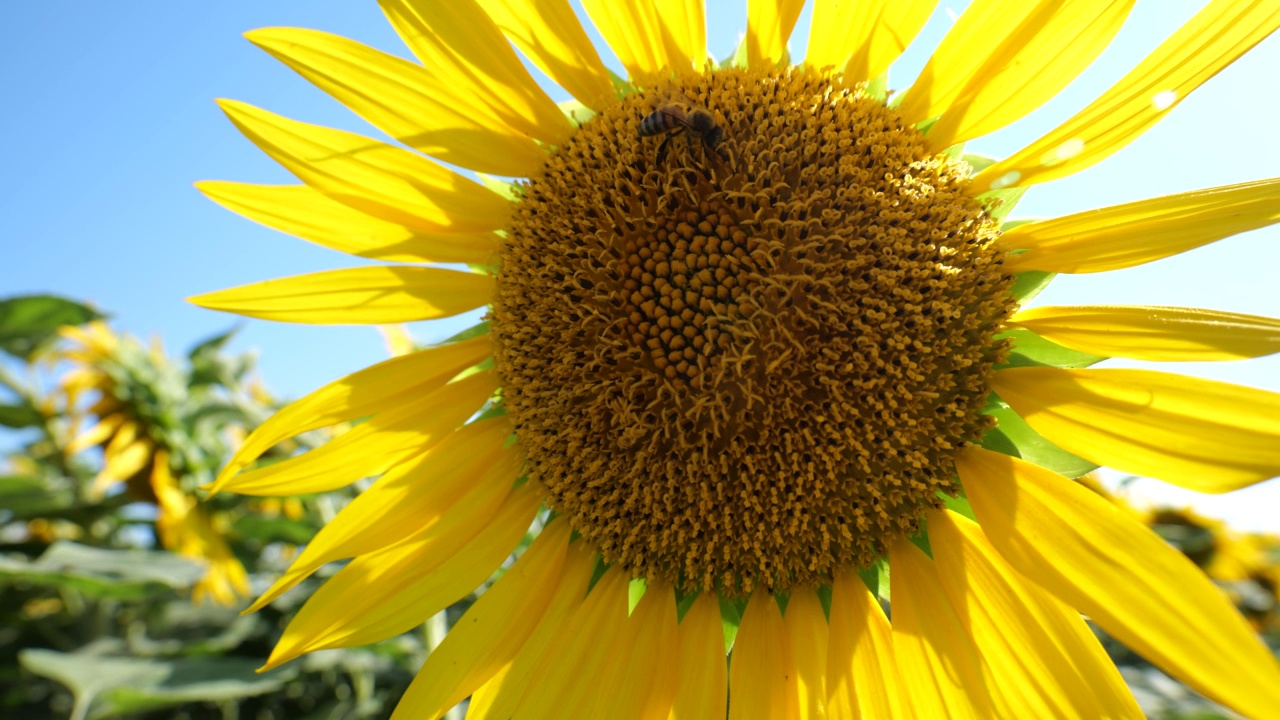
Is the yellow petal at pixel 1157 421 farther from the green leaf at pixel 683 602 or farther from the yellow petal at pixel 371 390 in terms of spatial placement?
the yellow petal at pixel 371 390

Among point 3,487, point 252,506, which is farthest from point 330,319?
point 252,506

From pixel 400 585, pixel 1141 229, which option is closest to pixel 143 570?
pixel 400 585

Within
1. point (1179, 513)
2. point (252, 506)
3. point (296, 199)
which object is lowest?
point (1179, 513)

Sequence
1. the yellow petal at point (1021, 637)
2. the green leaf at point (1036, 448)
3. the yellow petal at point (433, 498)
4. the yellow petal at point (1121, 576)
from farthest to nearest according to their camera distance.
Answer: the yellow petal at point (433, 498), the green leaf at point (1036, 448), the yellow petal at point (1021, 637), the yellow petal at point (1121, 576)

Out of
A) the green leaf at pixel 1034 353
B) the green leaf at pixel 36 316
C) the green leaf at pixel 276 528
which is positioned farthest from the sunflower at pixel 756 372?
the green leaf at pixel 36 316

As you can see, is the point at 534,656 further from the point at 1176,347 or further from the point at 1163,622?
the point at 1176,347

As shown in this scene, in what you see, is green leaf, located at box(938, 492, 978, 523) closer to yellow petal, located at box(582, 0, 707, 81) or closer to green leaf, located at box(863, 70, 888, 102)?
green leaf, located at box(863, 70, 888, 102)
